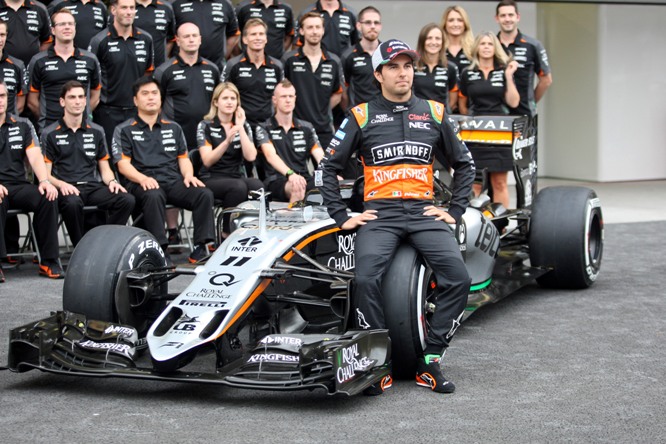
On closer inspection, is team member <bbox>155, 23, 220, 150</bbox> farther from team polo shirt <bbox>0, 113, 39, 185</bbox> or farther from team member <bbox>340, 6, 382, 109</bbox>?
team polo shirt <bbox>0, 113, 39, 185</bbox>

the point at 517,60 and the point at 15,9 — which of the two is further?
the point at 517,60

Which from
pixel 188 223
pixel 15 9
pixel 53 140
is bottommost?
pixel 188 223

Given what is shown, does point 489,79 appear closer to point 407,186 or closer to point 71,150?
point 71,150

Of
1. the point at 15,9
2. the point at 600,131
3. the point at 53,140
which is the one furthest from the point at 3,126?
the point at 600,131

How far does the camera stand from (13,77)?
1008 cm

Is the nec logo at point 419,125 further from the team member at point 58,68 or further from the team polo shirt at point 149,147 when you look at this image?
the team member at point 58,68

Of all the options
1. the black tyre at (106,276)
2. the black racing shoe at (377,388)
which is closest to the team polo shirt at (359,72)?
the black tyre at (106,276)

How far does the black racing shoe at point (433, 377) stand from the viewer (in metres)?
5.72

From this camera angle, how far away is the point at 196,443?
4.82 m

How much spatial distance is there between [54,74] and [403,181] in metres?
5.24

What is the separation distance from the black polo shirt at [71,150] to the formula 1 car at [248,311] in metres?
3.37

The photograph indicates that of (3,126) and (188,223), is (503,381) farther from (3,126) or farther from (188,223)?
(188,223)

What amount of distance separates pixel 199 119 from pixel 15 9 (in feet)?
6.67

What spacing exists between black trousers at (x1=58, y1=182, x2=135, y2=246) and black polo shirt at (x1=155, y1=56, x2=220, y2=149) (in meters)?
1.17
